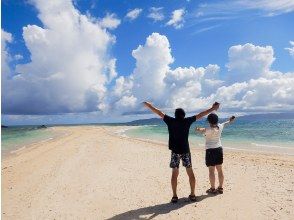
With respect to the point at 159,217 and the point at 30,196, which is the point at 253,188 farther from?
the point at 30,196

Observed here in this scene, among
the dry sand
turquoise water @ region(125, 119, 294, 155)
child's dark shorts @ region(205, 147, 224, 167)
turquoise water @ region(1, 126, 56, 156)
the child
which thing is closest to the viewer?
the dry sand

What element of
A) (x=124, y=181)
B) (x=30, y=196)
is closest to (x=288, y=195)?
(x=124, y=181)

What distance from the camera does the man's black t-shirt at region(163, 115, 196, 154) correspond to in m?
9.50

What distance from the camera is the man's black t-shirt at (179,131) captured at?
9500mm

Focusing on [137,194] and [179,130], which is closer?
[179,130]

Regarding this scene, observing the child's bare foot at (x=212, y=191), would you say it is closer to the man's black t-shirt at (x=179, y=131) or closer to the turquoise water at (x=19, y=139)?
the man's black t-shirt at (x=179, y=131)

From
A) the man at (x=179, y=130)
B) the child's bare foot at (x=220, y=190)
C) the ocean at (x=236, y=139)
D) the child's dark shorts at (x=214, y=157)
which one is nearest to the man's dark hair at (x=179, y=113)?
the man at (x=179, y=130)

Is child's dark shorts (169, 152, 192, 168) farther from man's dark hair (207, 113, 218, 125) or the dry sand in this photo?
man's dark hair (207, 113, 218, 125)

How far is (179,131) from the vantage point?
9.52 m

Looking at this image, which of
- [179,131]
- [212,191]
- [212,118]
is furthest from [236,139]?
[179,131]

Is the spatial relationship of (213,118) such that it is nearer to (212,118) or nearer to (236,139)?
(212,118)

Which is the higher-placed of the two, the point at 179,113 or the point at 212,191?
the point at 179,113

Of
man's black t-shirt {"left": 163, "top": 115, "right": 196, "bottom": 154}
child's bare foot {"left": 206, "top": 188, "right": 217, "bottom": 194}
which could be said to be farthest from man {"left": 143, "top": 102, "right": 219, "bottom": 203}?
child's bare foot {"left": 206, "top": 188, "right": 217, "bottom": 194}

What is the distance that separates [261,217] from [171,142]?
8.98 feet
